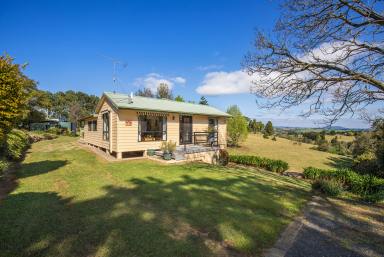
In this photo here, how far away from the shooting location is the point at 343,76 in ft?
18.2

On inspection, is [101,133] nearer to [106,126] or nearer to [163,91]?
[106,126]

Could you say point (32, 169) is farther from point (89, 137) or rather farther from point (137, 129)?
point (89, 137)

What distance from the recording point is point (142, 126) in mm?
14734

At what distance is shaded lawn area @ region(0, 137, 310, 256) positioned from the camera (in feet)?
11.5

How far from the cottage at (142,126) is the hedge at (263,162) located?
2604mm

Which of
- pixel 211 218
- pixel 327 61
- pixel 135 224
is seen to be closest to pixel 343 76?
pixel 327 61

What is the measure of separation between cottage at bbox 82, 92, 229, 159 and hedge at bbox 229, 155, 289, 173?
260 cm

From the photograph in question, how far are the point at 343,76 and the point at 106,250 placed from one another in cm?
695

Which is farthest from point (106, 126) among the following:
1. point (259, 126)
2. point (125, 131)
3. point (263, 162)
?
point (259, 126)

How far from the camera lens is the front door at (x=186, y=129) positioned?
16453mm

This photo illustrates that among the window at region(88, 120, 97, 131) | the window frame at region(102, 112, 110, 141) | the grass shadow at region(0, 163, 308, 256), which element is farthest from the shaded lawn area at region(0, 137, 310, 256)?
the window at region(88, 120, 97, 131)

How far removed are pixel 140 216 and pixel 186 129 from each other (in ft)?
40.0

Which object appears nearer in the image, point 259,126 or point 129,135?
point 129,135

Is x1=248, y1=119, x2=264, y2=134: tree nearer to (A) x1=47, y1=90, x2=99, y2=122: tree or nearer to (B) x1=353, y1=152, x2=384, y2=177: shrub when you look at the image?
(B) x1=353, y1=152, x2=384, y2=177: shrub
